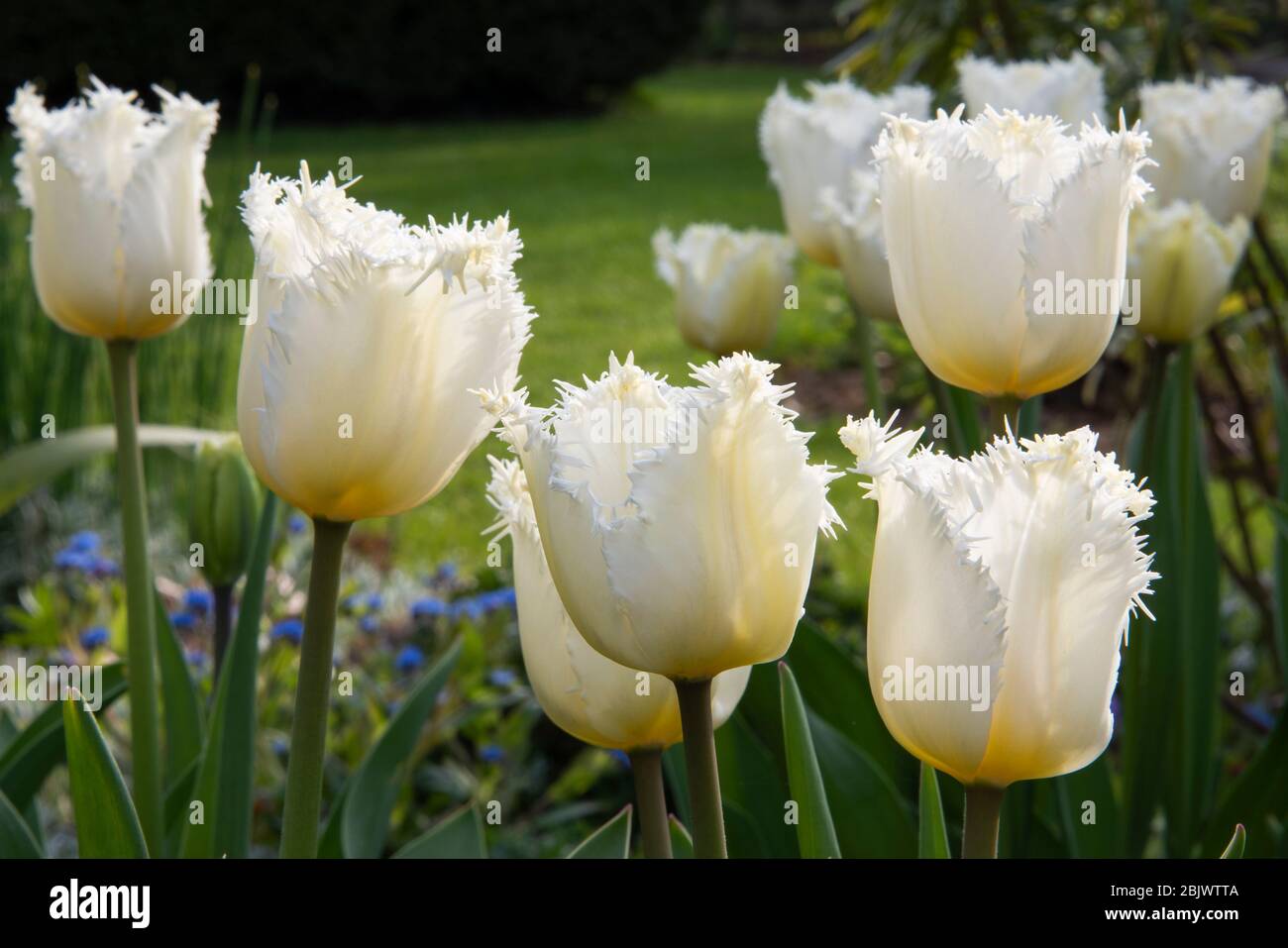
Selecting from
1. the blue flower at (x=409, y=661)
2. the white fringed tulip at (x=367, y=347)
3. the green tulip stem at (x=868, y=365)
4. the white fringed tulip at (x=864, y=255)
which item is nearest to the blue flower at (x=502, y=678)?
the blue flower at (x=409, y=661)

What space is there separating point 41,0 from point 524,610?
11.4 meters

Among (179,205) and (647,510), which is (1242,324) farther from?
(647,510)

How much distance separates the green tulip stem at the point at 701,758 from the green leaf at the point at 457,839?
0.50 metres

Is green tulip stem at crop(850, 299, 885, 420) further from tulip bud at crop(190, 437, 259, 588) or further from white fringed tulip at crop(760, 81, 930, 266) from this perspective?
tulip bud at crop(190, 437, 259, 588)

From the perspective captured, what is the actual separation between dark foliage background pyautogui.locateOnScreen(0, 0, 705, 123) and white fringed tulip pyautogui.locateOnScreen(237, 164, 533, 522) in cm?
1108

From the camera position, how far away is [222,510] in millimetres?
1472

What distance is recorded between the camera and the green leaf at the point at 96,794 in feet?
3.06

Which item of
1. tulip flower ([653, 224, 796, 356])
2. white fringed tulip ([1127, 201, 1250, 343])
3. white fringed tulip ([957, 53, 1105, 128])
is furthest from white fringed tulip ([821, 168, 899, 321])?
tulip flower ([653, 224, 796, 356])

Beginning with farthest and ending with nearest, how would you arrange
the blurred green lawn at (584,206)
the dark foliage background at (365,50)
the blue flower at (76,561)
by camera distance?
the dark foliage background at (365,50) → the blurred green lawn at (584,206) → the blue flower at (76,561)

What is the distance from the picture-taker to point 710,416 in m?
0.71

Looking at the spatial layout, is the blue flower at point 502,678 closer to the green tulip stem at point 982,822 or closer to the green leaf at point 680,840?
the green leaf at point 680,840

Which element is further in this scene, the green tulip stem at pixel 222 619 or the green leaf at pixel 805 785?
the green tulip stem at pixel 222 619
